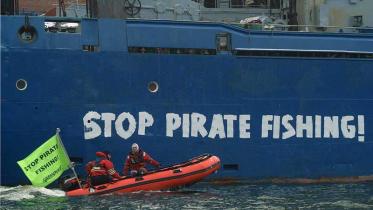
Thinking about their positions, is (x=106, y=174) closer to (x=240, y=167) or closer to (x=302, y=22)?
(x=240, y=167)

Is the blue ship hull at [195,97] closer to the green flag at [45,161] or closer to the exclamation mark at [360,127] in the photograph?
the exclamation mark at [360,127]

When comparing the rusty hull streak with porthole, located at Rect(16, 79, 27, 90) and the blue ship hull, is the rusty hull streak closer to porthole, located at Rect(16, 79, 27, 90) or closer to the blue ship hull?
the blue ship hull

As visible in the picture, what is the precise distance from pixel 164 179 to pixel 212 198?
1337 mm

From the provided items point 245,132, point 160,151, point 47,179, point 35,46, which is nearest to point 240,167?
point 245,132

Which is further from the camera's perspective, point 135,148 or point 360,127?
point 360,127

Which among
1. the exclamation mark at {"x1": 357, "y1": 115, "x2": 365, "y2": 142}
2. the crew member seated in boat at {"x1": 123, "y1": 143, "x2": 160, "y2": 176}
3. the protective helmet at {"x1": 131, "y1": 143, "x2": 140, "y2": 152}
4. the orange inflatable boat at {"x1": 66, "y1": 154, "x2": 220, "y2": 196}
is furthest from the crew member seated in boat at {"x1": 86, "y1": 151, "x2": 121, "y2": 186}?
the exclamation mark at {"x1": 357, "y1": 115, "x2": 365, "y2": 142}

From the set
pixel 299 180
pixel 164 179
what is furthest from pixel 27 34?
pixel 299 180

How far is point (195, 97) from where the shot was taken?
53.8ft

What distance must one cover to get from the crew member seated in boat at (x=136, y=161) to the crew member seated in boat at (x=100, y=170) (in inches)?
18.6

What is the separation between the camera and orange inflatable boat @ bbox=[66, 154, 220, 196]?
15.2 meters

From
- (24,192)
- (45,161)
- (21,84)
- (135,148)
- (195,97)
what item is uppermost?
(21,84)

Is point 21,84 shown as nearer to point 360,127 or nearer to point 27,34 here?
point 27,34

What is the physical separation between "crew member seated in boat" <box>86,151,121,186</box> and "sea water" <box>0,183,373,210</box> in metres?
0.51

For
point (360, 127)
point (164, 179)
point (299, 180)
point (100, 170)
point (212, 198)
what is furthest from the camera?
point (360, 127)
